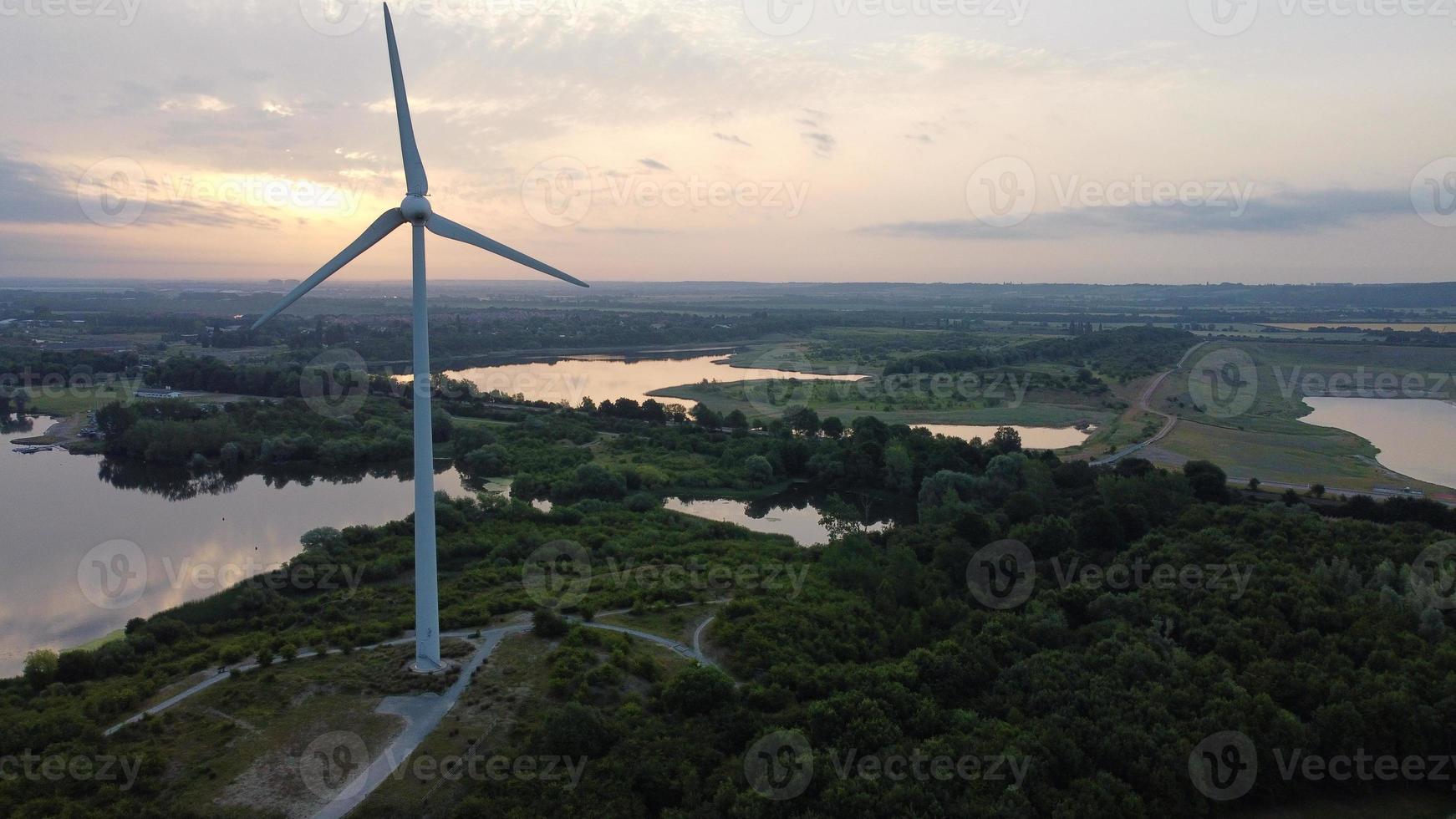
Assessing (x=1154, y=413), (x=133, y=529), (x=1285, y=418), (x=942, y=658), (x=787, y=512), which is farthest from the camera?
(x=1154, y=413)

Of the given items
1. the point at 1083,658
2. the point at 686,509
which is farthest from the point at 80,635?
the point at 1083,658

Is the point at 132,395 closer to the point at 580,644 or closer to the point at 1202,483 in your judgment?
the point at 580,644

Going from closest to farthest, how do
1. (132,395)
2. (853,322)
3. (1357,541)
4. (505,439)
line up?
(1357,541) → (505,439) → (132,395) → (853,322)

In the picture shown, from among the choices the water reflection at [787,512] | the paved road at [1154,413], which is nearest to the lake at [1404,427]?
the paved road at [1154,413]

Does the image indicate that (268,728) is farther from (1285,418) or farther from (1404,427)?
(1404,427)

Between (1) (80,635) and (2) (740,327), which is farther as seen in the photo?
(2) (740,327)

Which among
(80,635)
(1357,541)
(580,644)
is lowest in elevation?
(80,635)

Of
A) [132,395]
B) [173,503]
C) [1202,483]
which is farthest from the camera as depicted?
[132,395]

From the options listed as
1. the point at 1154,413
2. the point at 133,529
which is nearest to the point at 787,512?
the point at 133,529
